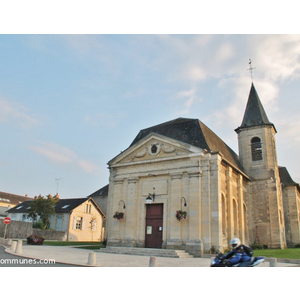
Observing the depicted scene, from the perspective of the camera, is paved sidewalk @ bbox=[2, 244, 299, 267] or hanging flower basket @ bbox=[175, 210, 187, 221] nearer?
paved sidewalk @ bbox=[2, 244, 299, 267]

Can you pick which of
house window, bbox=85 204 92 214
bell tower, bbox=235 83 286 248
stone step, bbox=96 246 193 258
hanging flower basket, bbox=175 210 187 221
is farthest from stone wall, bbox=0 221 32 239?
bell tower, bbox=235 83 286 248

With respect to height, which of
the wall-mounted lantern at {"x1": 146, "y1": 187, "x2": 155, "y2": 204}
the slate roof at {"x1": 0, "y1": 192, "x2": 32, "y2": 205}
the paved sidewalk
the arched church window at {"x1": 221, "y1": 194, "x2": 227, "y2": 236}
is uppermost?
the slate roof at {"x1": 0, "y1": 192, "x2": 32, "y2": 205}

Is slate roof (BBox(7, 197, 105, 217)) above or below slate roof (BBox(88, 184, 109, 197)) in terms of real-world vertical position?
below

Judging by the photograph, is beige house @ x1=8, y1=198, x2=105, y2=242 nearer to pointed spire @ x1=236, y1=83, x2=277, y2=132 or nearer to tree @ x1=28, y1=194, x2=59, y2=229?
tree @ x1=28, y1=194, x2=59, y2=229

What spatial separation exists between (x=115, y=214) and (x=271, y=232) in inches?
504

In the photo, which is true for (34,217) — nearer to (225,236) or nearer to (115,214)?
(115,214)

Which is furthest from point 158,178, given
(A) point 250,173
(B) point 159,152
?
(A) point 250,173

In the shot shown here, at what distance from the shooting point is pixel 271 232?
24.2m

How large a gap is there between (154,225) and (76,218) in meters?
21.0

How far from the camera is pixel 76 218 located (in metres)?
38.8

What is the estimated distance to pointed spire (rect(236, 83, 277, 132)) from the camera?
27750 millimetres

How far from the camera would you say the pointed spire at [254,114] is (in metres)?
27.8

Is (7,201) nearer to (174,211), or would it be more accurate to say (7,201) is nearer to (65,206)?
(65,206)

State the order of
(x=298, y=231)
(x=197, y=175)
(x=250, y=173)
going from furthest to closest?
(x=298, y=231)
(x=250, y=173)
(x=197, y=175)
